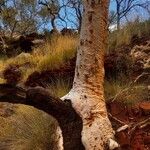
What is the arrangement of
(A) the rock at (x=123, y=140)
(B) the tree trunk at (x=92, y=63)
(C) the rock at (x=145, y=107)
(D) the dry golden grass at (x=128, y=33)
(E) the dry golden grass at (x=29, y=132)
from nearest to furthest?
(B) the tree trunk at (x=92, y=63)
(A) the rock at (x=123, y=140)
(E) the dry golden grass at (x=29, y=132)
(C) the rock at (x=145, y=107)
(D) the dry golden grass at (x=128, y=33)

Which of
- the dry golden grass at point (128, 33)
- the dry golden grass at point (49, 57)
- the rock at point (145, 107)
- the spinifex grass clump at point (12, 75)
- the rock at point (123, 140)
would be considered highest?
the dry golden grass at point (128, 33)

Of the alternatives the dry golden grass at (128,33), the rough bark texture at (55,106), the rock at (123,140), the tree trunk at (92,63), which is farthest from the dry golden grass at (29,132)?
the dry golden grass at (128,33)

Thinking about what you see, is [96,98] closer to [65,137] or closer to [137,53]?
[65,137]

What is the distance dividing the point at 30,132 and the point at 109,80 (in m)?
2.51

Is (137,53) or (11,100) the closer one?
(11,100)

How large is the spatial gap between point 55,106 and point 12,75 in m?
6.14

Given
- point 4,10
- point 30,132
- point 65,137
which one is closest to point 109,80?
point 30,132

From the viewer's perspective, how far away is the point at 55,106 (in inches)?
217

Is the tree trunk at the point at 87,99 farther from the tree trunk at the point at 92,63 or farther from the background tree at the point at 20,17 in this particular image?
the background tree at the point at 20,17

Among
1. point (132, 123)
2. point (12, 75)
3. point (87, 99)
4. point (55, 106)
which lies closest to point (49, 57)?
point (12, 75)

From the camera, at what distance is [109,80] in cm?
877

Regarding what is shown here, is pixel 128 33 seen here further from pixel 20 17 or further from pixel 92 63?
pixel 20 17

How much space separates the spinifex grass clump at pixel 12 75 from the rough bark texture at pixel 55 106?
5185mm

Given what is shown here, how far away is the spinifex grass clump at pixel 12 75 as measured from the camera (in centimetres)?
1090
